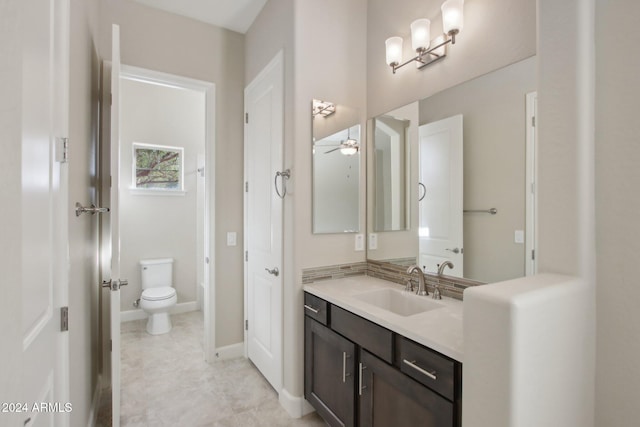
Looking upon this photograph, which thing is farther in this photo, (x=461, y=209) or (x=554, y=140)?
(x=461, y=209)

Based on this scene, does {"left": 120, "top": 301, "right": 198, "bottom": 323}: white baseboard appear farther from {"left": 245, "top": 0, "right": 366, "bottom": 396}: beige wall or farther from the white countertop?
the white countertop

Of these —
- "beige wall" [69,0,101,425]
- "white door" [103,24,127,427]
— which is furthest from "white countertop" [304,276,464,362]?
"beige wall" [69,0,101,425]

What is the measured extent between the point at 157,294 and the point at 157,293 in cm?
3

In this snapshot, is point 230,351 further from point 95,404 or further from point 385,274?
point 385,274

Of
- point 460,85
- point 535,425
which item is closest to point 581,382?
point 535,425

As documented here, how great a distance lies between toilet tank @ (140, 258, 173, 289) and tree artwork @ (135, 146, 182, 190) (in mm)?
937

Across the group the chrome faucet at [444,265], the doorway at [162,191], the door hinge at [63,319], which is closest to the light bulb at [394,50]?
the chrome faucet at [444,265]

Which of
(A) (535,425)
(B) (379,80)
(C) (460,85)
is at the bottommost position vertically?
(A) (535,425)

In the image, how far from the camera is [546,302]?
903 millimetres

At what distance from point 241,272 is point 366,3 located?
8.08 feet

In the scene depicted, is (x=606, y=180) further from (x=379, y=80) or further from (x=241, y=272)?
(x=241, y=272)

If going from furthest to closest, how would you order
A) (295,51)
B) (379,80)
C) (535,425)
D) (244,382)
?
(244,382)
(379,80)
(295,51)
(535,425)

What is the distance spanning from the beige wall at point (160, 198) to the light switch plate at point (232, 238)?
4.97 feet

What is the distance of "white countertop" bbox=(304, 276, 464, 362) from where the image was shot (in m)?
1.12
